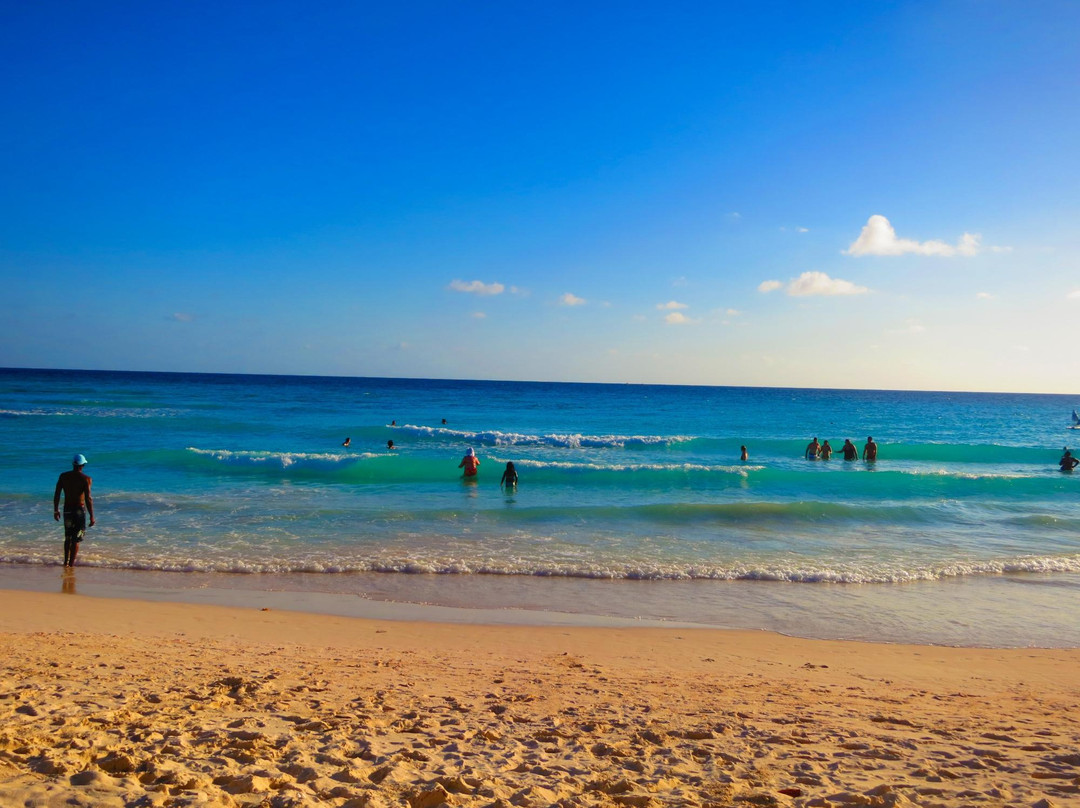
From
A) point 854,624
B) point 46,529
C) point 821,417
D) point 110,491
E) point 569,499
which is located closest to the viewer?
point 854,624

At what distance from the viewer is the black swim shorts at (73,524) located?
10.4 meters

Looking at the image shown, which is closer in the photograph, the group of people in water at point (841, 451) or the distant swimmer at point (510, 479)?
the distant swimmer at point (510, 479)

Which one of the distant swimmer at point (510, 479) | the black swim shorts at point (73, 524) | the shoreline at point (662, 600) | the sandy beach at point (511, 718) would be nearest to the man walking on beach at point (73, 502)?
the black swim shorts at point (73, 524)

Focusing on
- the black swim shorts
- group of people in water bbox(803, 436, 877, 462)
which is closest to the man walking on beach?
the black swim shorts

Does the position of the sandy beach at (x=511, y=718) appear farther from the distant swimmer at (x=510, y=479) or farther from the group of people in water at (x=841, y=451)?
the group of people in water at (x=841, y=451)

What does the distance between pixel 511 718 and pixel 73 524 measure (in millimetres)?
9017

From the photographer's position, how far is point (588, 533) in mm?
13930

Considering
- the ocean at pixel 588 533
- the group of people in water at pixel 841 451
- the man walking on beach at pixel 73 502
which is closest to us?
the ocean at pixel 588 533

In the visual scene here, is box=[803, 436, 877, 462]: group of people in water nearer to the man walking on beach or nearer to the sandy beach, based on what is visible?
the sandy beach

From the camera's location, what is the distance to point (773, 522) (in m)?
15.5

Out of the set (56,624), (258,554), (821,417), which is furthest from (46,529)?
(821,417)

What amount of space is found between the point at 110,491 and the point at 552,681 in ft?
53.8

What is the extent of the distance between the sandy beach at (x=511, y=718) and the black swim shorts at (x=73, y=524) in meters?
2.81

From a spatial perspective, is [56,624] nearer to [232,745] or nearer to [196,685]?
[196,685]
